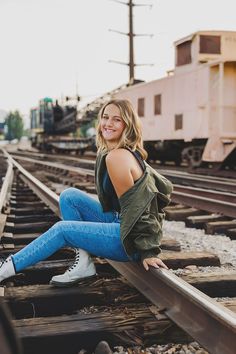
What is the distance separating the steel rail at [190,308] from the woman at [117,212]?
111 millimetres

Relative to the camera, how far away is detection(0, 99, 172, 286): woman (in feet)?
8.61

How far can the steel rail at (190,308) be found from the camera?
1.90 metres

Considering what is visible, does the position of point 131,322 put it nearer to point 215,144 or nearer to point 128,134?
point 128,134

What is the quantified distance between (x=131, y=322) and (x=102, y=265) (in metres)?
0.99

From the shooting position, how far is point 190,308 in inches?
85.5

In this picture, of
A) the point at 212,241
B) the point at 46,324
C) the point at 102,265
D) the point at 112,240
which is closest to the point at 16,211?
the point at 212,241

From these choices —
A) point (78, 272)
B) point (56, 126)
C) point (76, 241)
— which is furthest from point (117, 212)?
point (56, 126)

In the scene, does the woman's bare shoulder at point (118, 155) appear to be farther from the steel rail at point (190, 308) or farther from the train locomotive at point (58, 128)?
the train locomotive at point (58, 128)

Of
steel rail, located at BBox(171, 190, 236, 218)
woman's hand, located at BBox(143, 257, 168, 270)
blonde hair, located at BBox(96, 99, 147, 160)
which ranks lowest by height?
steel rail, located at BBox(171, 190, 236, 218)

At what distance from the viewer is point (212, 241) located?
4715 millimetres

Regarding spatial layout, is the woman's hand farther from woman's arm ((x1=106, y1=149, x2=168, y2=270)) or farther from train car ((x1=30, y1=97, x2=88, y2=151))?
train car ((x1=30, y1=97, x2=88, y2=151))

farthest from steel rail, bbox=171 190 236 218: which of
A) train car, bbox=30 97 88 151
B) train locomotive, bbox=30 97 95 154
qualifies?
train car, bbox=30 97 88 151

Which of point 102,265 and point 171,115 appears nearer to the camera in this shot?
point 102,265

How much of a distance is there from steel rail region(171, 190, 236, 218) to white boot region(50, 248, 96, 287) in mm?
2916
